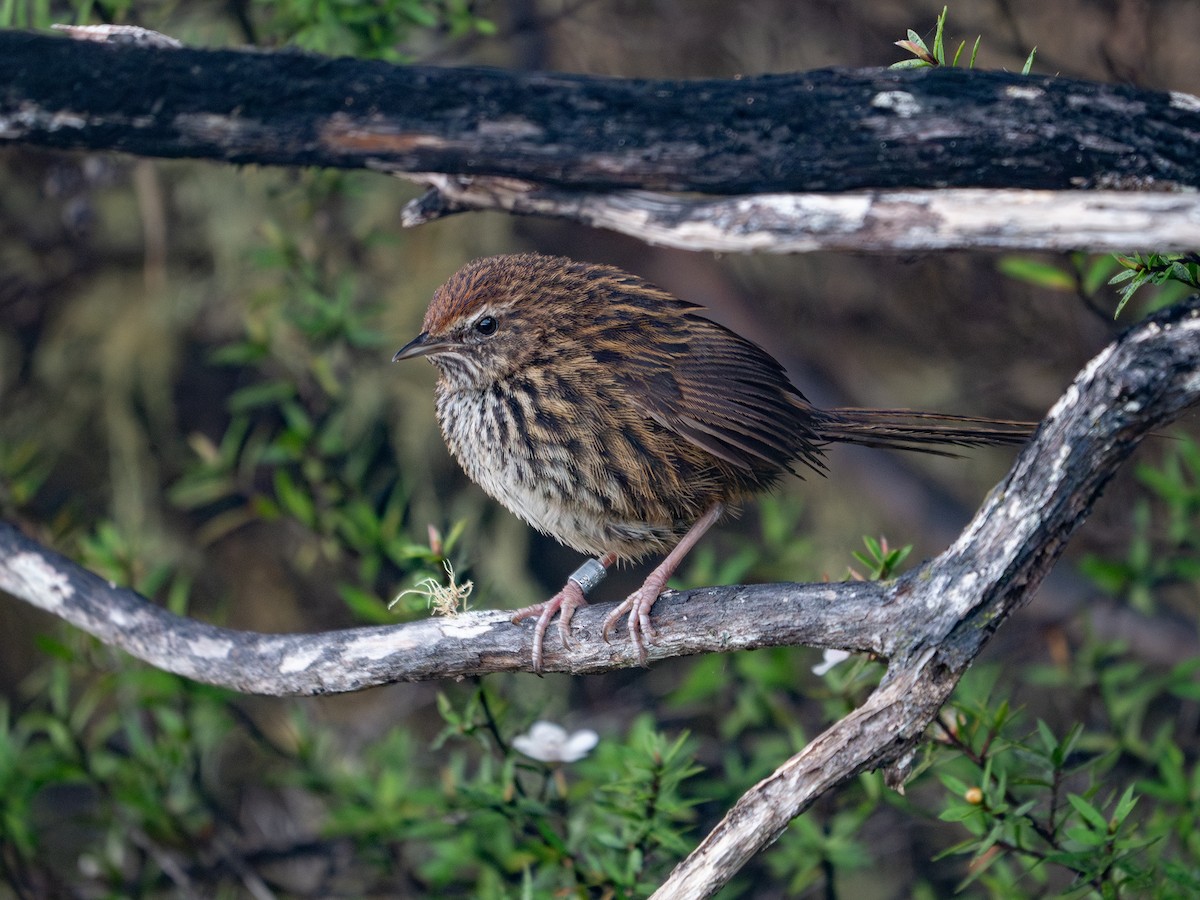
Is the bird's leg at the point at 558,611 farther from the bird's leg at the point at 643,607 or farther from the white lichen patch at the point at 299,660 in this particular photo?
the white lichen patch at the point at 299,660

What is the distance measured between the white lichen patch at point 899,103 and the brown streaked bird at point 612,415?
2.70 feet

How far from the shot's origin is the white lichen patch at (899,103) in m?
2.57

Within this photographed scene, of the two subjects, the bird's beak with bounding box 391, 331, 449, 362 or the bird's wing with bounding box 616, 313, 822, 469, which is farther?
the bird's beak with bounding box 391, 331, 449, 362

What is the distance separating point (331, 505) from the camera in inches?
177

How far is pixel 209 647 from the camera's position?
3131 millimetres

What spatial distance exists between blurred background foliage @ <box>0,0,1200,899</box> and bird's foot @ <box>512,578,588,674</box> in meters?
0.29

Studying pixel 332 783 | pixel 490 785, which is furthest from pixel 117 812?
pixel 490 785

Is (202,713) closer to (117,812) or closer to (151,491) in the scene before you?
(117,812)

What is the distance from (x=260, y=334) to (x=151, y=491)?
1.37 meters

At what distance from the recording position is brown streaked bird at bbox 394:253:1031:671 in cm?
321

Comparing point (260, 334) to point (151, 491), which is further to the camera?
point (151, 491)

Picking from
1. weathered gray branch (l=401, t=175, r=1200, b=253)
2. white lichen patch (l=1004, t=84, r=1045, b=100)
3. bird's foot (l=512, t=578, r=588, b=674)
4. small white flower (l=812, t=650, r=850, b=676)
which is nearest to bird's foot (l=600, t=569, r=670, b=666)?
bird's foot (l=512, t=578, r=588, b=674)

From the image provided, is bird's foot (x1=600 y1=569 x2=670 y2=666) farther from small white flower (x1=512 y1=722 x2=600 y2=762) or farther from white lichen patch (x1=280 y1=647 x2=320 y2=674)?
white lichen patch (x1=280 y1=647 x2=320 y2=674)

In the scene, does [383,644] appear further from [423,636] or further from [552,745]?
[552,745]
